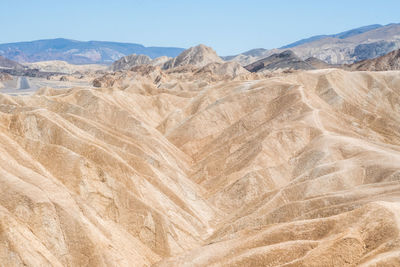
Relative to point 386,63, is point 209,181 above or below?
below

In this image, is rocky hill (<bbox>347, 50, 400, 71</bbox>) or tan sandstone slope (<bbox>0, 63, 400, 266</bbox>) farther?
rocky hill (<bbox>347, 50, 400, 71</bbox>)

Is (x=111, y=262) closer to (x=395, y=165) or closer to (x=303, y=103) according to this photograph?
(x=395, y=165)

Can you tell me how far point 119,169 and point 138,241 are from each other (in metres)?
9.57

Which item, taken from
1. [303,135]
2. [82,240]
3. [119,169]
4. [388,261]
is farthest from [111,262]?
[303,135]

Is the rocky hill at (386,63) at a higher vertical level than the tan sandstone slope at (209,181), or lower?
higher

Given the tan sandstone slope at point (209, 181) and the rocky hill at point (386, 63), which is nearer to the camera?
the tan sandstone slope at point (209, 181)

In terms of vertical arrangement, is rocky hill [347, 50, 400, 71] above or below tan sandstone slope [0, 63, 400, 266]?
above

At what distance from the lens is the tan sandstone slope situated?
30.2 meters

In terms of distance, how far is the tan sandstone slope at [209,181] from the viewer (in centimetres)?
3017

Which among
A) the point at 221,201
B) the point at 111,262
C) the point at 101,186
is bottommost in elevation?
the point at 221,201

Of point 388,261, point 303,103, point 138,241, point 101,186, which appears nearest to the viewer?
point 388,261

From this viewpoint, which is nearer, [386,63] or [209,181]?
[209,181]

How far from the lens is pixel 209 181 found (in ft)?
210

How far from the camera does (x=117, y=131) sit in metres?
63.8
